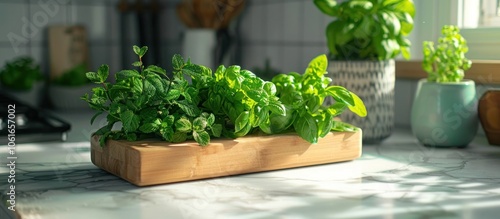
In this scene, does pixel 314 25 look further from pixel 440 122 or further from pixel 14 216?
pixel 14 216

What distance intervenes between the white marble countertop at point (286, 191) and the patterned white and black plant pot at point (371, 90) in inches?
4.8

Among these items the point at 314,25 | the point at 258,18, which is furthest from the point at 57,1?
the point at 314,25

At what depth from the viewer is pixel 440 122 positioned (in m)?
1.11

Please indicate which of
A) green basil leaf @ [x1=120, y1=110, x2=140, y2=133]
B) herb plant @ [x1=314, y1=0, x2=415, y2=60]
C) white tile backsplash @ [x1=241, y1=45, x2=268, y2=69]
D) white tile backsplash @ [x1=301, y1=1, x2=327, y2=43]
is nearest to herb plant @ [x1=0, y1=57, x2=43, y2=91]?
white tile backsplash @ [x1=241, y1=45, x2=268, y2=69]

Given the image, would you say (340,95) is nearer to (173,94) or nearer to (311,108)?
(311,108)

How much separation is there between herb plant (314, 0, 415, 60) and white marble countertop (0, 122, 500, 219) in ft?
0.73

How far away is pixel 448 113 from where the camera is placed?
111 centimetres

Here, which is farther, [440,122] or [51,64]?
[51,64]

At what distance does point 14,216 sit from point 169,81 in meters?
0.28

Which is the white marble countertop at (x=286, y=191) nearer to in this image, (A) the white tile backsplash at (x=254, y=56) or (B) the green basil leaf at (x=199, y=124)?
(B) the green basil leaf at (x=199, y=124)

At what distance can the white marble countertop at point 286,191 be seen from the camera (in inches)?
→ 27.2

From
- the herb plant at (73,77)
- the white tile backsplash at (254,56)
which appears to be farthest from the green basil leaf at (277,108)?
the herb plant at (73,77)

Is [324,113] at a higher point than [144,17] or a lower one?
lower

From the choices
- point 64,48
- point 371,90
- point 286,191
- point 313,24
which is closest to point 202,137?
point 286,191
